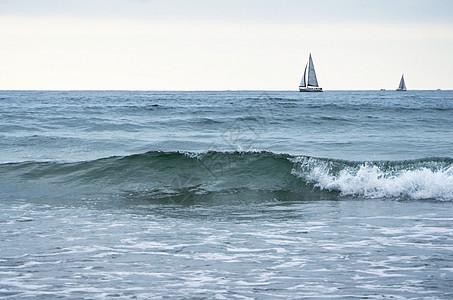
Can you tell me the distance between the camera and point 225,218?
9008mm

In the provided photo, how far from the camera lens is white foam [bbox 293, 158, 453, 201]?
1126 cm

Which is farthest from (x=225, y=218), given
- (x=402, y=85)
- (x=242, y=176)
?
(x=402, y=85)

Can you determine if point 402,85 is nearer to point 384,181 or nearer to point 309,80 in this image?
point 309,80

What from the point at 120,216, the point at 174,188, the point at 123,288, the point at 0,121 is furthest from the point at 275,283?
the point at 0,121

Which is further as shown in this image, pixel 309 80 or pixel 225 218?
pixel 309 80

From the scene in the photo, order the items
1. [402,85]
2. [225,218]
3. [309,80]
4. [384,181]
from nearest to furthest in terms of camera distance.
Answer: [225,218] → [384,181] → [309,80] → [402,85]

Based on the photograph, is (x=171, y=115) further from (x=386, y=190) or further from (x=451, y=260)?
(x=451, y=260)

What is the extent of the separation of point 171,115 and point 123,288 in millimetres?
25758

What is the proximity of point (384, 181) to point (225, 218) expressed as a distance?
434 cm

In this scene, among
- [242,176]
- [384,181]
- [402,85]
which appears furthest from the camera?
[402,85]

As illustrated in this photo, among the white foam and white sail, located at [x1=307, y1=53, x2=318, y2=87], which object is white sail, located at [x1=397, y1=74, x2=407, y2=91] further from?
the white foam

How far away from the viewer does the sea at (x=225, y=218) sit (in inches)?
218

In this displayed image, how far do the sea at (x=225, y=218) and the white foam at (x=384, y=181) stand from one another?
0.13ft

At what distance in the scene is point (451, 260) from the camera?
621 centimetres
